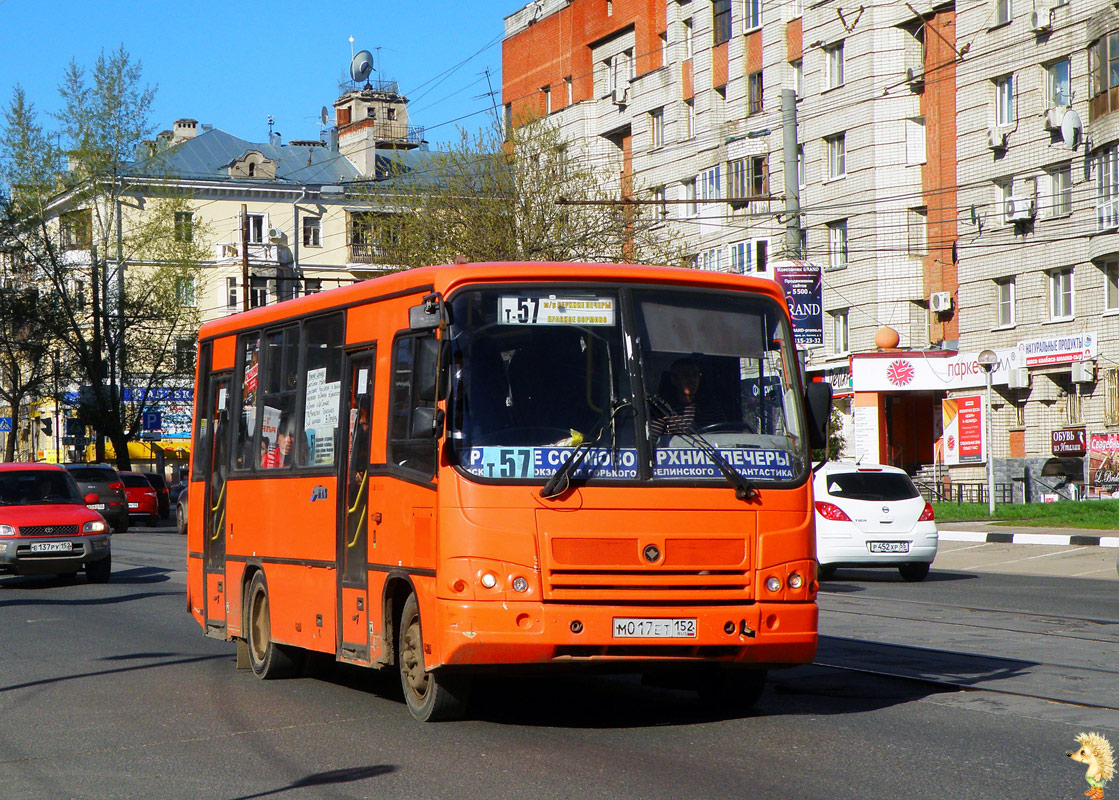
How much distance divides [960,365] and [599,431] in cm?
3552

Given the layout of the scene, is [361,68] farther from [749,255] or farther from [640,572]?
[640,572]

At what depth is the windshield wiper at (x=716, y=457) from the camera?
859 cm

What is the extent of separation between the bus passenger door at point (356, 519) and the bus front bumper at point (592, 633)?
1.38 meters

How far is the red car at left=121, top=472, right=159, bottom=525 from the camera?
155 ft

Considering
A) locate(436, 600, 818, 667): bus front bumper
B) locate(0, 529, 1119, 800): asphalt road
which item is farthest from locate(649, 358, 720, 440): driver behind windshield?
locate(0, 529, 1119, 800): asphalt road

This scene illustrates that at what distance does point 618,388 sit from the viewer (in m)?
8.64

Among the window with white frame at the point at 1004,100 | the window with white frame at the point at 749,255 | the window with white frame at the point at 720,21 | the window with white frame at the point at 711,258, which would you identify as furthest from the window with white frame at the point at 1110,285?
the window with white frame at the point at 720,21

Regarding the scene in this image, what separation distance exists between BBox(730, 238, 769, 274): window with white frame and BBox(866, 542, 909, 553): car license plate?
27.7m

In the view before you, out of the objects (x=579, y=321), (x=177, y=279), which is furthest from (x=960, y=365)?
(x=579, y=321)

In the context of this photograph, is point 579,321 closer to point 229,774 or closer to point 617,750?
point 617,750

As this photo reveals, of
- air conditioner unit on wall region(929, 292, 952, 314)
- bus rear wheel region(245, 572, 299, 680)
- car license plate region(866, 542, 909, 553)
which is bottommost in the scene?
car license plate region(866, 542, 909, 553)

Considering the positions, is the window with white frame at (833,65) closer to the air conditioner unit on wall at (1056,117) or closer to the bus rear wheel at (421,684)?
the air conditioner unit on wall at (1056,117)

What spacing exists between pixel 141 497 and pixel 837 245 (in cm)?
2245

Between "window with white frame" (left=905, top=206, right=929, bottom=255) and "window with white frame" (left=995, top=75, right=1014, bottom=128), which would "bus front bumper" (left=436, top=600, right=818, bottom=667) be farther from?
A: "window with white frame" (left=905, top=206, right=929, bottom=255)
